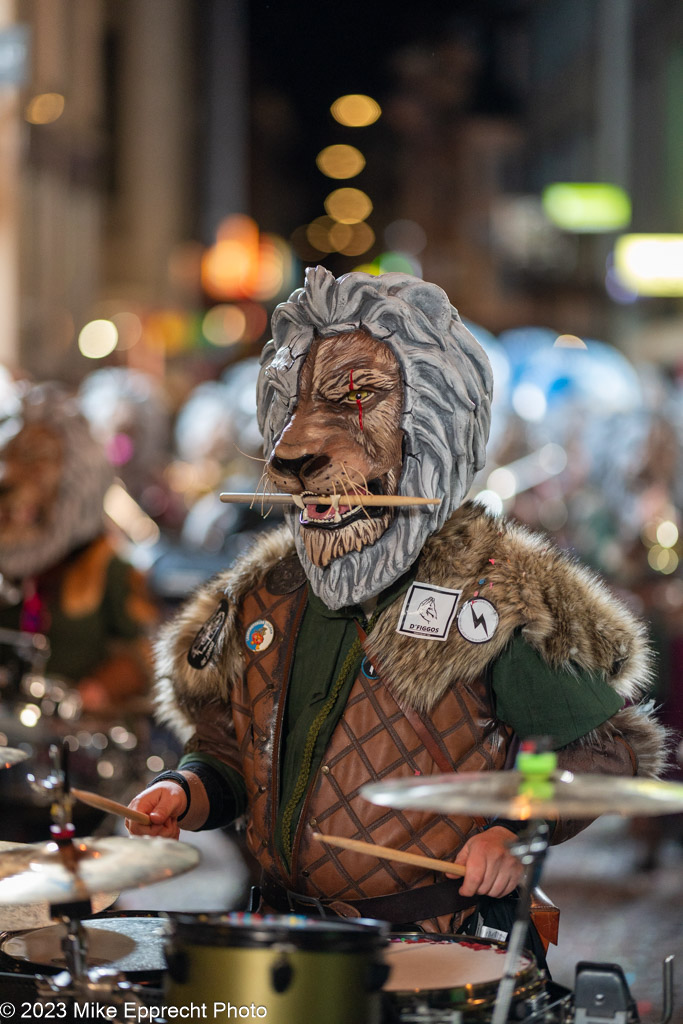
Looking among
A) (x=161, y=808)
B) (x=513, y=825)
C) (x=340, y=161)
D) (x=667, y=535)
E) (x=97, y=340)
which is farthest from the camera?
(x=340, y=161)

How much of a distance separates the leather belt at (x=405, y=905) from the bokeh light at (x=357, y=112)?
114 feet

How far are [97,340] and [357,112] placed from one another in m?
22.7

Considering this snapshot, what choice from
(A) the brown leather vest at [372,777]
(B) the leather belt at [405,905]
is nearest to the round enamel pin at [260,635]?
(A) the brown leather vest at [372,777]

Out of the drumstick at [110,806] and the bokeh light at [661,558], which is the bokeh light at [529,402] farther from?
the drumstick at [110,806]

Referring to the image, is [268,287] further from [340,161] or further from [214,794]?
[214,794]

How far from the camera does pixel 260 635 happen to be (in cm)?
290

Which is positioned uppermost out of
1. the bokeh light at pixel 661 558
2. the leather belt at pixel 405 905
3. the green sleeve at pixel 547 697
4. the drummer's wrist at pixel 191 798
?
the bokeh light at pixel 661 558

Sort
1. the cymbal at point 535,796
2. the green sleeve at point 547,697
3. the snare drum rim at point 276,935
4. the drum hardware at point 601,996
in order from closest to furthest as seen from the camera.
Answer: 1. the cymbal at point 535,796
2. the snare drum rim at point 276,935
3. the drum hardware at point 601,996
4. the green sleeve at point 547,697

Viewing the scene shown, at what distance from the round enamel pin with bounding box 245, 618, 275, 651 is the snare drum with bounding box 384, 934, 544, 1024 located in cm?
66

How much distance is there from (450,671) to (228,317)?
1358 inches

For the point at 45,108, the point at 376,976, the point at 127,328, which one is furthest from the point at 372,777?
the point at 127,328

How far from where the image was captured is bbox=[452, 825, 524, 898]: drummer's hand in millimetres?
2527

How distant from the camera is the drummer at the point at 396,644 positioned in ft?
8.74

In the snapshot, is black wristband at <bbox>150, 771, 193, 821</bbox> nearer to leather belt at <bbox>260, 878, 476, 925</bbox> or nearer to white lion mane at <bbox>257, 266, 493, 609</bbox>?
leather belt at <bbox>260, 878, 476, 925</bbox>
